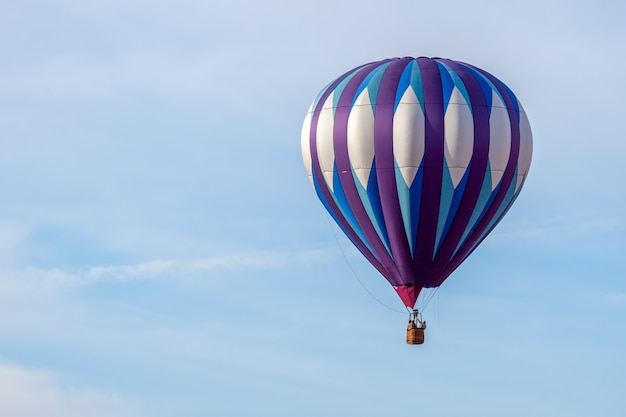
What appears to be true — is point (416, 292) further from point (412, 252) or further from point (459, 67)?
point (459, 67)

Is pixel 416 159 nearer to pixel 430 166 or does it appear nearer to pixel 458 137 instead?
pixel 430 166

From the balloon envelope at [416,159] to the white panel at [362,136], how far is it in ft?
0.10

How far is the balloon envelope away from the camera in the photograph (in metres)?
90.6

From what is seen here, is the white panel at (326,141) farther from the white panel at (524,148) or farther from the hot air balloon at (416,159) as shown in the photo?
the white panel at (524,148)

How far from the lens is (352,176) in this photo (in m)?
91.1

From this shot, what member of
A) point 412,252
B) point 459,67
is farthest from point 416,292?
point 459,67

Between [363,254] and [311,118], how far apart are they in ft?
15.5

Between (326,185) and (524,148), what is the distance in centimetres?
645

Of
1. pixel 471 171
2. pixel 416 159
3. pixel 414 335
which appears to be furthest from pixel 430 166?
pixel 414 335

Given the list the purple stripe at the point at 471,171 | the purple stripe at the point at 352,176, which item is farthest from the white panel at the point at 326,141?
the purple stripe at the point at 471,171

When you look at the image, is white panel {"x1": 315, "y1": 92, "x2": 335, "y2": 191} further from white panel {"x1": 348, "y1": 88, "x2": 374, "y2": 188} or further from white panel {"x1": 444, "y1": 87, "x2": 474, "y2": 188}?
white panel {"x1": 444, "y1": 87, "x2": 474, "y2": 188}

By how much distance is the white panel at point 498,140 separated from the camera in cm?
9106

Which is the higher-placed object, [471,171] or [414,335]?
[471,171]

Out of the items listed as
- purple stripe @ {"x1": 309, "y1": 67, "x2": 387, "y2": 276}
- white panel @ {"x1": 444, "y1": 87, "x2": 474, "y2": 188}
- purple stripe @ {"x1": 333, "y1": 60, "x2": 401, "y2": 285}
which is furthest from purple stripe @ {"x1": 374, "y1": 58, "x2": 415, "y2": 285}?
white panel @ {"x1": 444, "y1": 87, "x2": 474, "y2": 188}
